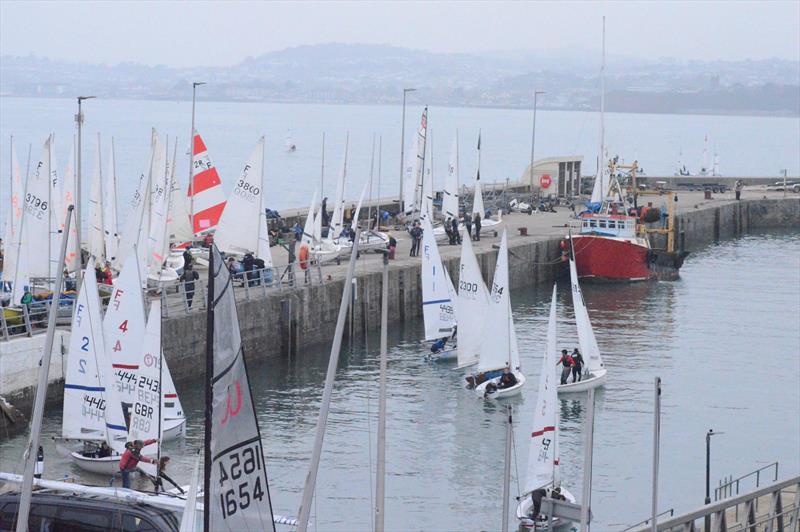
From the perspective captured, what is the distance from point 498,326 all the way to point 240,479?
76.8 ft

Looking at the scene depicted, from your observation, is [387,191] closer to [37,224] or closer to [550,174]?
[550,174]

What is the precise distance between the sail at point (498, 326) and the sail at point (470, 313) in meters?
1.87

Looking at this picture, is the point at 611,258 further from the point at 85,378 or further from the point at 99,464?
the point at 99,464

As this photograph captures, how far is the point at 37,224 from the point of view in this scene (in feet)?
117

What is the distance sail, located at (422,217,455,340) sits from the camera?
39.3 metres

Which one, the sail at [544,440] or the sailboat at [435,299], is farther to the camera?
the sailboat at [435,299]

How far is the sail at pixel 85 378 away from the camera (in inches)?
1019

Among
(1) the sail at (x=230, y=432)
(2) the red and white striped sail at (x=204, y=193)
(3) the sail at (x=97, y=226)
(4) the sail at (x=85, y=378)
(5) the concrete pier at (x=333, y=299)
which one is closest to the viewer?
(1) the sail at (x=230, y=432)

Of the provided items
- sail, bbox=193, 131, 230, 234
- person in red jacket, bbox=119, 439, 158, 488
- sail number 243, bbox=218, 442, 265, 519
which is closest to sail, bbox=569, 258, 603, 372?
sail, bbox=193, 131, 230, 234

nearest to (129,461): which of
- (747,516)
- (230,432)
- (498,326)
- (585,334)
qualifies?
(747,516)

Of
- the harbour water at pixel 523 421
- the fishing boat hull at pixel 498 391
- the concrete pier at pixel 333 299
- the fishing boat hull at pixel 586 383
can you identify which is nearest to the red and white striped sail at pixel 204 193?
the concrete pier at pixel 333 299

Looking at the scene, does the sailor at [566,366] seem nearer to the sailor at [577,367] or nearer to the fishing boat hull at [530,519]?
the sailor at [577,367]

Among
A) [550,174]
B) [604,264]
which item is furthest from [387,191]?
→ [604,264]

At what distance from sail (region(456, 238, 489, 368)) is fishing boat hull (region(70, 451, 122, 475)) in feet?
45.4
